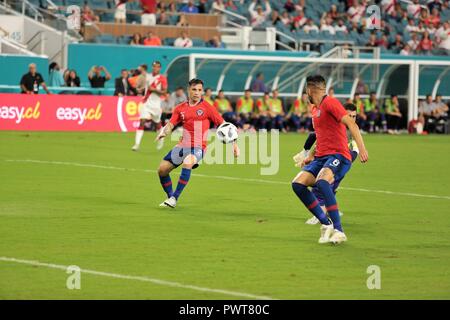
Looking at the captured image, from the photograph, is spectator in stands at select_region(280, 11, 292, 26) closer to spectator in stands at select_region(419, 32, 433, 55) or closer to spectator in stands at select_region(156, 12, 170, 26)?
spectator in stands at select_region(156, 12, 170, 26)

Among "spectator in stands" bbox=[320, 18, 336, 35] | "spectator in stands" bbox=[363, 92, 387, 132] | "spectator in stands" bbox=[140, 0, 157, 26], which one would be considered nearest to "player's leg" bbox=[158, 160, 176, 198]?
"spectator in stands" bbox=[363, 92, 387, 132]

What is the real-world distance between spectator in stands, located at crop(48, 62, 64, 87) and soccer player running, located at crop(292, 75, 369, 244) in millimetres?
22854

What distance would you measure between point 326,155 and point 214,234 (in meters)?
1.66

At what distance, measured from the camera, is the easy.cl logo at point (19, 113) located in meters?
31.3

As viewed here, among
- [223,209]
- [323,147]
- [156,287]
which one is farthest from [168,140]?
[156,287]

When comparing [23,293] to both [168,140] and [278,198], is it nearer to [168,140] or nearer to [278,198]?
[278,198]

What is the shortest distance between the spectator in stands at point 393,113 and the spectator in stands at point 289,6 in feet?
23.8

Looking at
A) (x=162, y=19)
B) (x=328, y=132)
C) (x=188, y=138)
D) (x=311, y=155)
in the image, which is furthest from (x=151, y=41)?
(x=328, y=132)

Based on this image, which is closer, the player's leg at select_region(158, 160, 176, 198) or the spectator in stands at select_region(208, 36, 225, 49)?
the player's leg at select_region(158, 160, 176, 198)

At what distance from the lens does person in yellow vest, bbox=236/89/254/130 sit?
116 ft

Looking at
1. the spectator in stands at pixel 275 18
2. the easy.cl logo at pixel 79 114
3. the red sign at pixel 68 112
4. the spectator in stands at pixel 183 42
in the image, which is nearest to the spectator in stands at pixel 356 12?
the spectator in stands at pixel 275 18

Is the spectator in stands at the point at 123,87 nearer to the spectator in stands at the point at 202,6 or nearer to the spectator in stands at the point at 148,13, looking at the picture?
the spectator in stands at the point at 148,13

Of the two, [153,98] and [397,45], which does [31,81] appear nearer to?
[153,98]

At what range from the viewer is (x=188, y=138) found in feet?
49.8
